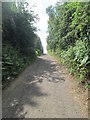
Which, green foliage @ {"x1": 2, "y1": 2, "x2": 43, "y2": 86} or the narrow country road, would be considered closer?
the narrow country road

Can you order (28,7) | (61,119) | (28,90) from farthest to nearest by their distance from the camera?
(28,7)
(28,90)
(61,119)

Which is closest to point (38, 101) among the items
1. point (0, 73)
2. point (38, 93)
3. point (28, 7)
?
point (38, 93)

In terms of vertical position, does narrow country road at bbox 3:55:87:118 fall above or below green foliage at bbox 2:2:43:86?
below

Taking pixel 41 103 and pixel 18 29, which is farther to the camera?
pixel 18 29

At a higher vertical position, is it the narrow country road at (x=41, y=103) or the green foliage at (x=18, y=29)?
the green foliage at (x=18, y=29)

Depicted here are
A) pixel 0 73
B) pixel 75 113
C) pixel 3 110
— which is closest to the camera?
pixel 75 113

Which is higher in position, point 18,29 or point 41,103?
point 18,29

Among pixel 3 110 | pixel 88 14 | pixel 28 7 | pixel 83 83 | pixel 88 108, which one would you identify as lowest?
pixel 3 110

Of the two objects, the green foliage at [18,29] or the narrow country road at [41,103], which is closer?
the narrow country road at [41,103]

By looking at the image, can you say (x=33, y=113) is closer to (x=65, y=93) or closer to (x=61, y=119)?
(x=61, y=119)

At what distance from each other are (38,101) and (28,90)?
41.8 inches

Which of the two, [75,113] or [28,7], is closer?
[75,113]

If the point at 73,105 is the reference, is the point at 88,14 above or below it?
above

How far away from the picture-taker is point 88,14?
15.8 ft
